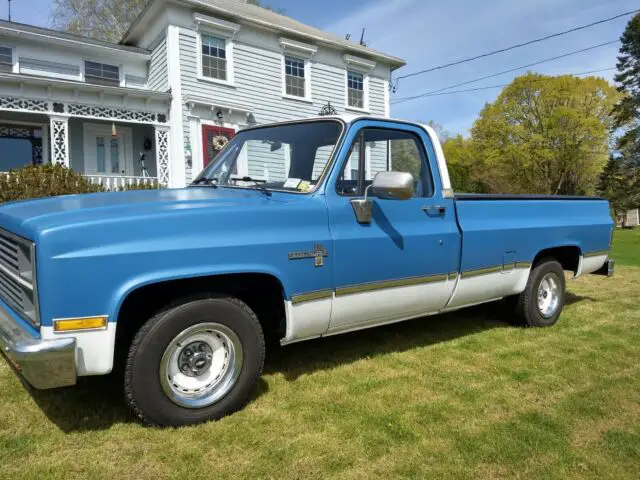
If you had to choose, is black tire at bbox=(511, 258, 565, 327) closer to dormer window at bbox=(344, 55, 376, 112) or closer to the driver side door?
the driver side door

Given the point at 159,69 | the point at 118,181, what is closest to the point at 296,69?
the point at 159,69

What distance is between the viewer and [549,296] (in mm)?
5516

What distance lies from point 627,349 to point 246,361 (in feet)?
11.9

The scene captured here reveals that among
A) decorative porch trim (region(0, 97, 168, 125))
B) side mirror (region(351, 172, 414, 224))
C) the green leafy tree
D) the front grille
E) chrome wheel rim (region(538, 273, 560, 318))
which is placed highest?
the green leafy tree

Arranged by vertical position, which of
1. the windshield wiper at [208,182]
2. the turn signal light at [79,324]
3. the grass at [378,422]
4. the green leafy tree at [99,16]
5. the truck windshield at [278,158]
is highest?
the green leafy tree at [99,16]

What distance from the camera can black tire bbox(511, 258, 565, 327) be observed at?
5.16m

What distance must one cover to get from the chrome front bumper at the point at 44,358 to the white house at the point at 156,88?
1198cm

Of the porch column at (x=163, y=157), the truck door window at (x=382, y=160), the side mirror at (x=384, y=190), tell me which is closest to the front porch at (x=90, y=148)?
the porch column at (x=163, y=157)

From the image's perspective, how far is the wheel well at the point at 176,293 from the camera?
115 inches

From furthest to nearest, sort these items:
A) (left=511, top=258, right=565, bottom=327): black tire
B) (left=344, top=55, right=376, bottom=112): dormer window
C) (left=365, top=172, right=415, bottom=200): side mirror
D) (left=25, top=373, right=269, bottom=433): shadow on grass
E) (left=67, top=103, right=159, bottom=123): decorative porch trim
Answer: (left=344, top=55, right=376, bottom=112): dormer window → (left=67, top=103, right=159, bottom=123): decorative porch trim → (left=511, top=258, right=565, bottom=327): black tire → (left=365, top=172, right=415, bottom=200): side mirror → (left=25, top=373, right=269, bottom=433): shadow on grass

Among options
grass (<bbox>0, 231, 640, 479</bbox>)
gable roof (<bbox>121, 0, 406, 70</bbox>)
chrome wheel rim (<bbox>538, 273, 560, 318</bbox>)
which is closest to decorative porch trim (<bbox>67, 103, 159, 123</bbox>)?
gable roof (<bbox>121, 0, 406, 70</bbox>)

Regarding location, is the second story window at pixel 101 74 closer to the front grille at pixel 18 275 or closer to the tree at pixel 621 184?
the front grille at pixel 18 275

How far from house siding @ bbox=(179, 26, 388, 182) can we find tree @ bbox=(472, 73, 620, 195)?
20.7 m

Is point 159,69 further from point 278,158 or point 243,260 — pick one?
point 243,260
